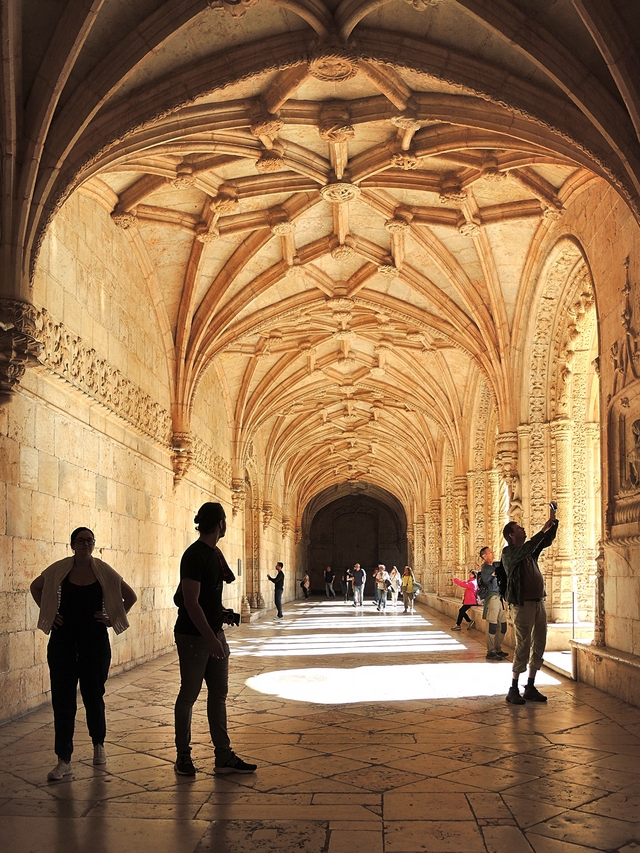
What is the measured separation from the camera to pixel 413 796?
4.13 m

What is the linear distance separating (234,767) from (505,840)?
1711 millimetres

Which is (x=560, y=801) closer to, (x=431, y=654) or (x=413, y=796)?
(x=413, y=796)

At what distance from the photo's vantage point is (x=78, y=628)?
15.5 ft

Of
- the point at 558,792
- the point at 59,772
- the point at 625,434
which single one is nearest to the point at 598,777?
the point at 558,792

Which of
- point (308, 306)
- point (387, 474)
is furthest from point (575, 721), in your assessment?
point (387, 474)

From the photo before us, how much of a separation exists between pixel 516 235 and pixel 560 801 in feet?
28.9

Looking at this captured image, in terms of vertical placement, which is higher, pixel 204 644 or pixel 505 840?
pixel 204 644

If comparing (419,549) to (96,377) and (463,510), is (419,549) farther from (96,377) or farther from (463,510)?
(96,377)

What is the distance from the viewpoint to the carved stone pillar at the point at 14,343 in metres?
6.60

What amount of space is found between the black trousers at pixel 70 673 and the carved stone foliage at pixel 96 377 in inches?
146

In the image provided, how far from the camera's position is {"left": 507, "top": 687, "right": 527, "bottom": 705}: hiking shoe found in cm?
682

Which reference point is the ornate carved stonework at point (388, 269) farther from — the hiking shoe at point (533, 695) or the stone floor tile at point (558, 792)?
the stone floor tile at point (558, 792)

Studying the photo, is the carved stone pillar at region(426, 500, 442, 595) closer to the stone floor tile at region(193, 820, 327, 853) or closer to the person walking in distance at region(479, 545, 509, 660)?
the person walking in distance at region(479, 545, 509, 660)

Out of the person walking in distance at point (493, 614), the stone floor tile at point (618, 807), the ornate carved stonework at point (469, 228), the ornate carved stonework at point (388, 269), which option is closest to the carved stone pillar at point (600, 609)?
the person walking in distance at point (493, 614)
